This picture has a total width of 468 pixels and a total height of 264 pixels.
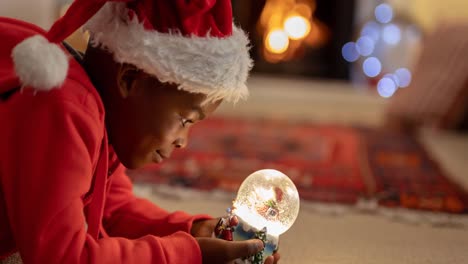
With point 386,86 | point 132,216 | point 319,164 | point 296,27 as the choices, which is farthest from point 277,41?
point 132,216

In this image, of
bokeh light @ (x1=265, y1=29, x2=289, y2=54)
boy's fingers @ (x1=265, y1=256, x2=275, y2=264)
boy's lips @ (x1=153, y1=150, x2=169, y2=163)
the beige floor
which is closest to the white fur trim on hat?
boy's lips @ (x1=153, y1=150, x2=169, y2=163)

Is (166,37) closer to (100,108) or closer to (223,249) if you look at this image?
(100,108)

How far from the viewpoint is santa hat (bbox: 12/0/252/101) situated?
771 mm

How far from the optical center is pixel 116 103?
0.83m

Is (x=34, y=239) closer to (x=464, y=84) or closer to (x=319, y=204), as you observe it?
(x=319, y=204)

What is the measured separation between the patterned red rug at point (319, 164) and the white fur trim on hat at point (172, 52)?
2.42 ft

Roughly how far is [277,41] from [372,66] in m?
0.56

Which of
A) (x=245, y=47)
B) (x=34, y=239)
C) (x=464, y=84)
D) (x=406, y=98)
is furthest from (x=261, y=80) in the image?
(x=34, y=239)

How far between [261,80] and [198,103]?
9.19 ft

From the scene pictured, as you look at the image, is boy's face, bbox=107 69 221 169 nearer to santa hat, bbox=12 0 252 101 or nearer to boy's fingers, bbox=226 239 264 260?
santa hat, bbox=12 0 252 101

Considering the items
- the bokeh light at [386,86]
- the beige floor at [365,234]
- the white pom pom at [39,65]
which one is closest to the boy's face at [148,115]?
the white pom pom at [39,65]

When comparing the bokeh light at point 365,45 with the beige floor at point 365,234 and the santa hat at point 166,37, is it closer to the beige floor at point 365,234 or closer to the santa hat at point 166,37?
the beige floor at point 365,234

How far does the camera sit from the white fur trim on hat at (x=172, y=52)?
783 millimetres

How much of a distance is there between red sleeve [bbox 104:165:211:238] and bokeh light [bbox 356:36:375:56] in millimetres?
2753
